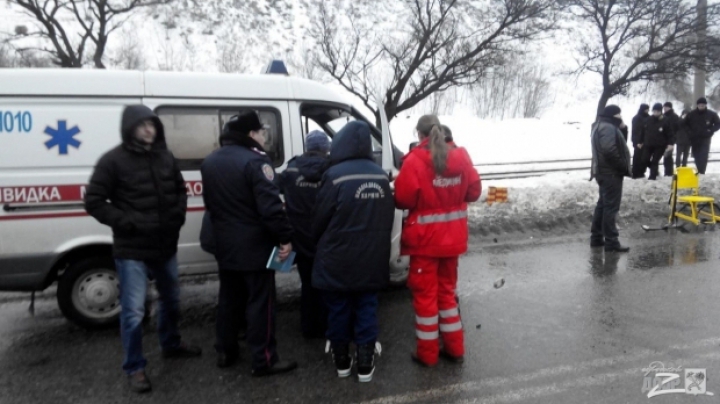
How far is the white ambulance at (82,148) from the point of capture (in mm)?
4871

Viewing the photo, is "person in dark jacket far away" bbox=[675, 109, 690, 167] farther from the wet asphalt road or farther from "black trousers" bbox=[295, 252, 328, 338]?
"black trousers" bbox=[295, 252, 328, 338]

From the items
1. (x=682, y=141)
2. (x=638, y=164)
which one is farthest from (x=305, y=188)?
(x=682, y=141)

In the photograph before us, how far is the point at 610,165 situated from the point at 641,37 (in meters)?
11.5

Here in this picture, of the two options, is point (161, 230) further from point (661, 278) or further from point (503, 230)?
point (503, 230)

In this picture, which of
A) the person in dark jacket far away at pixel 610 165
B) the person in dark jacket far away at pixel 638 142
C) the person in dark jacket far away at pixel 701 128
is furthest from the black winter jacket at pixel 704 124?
the person in dark jacket far away at pixel 610 165

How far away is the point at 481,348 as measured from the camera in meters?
4.81

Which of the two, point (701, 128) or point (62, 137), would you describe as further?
point (701, 128)

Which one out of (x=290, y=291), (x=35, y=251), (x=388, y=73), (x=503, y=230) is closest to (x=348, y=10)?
(x=388, y=73)

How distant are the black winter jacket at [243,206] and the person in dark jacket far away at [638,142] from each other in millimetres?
10987

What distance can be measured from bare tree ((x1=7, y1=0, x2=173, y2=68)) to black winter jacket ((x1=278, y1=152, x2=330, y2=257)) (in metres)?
14.2

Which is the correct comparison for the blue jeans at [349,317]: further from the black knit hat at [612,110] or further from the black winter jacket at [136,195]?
the black knit hat at [612,110]

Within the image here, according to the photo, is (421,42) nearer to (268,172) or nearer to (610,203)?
(610,203)

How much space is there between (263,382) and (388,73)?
38.6 feet

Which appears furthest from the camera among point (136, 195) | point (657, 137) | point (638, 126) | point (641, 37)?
point (641, 37)
